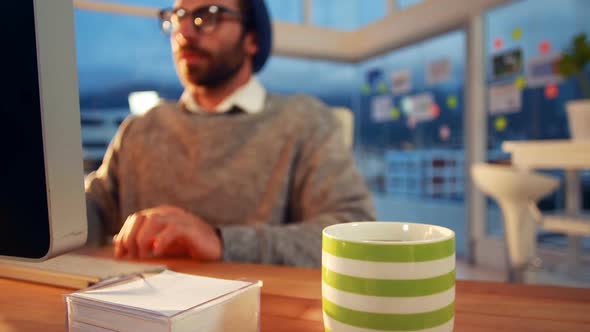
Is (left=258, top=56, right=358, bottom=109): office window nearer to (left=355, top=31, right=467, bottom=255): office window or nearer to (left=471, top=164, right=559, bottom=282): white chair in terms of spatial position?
(left=355, top=31, right=467, bottom=255): office window

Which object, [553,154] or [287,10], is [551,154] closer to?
[553,154]

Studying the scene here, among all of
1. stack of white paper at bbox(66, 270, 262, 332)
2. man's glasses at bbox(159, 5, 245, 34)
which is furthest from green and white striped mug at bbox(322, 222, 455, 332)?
man's glasses at bbox(159, 5, 245, 34)

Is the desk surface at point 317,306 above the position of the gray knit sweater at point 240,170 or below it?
below

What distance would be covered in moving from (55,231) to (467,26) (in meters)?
3.40

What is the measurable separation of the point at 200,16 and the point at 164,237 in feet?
1.71

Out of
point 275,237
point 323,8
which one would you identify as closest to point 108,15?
point 323,8

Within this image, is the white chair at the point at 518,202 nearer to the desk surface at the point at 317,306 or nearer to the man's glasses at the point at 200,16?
the man's glasses at the point at 200,16

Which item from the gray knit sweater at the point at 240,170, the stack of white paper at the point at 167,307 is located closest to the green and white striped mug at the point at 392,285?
the stack of white paper at the point at 167,307

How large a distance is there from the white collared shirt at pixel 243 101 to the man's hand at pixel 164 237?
473mm

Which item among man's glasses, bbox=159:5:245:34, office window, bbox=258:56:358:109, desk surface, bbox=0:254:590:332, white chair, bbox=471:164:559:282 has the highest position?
office window, bbox=258:56:358:109

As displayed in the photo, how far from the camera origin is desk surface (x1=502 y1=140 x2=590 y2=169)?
183cm

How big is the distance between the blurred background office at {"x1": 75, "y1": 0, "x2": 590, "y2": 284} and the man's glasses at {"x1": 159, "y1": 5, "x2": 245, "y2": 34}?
1488 mm

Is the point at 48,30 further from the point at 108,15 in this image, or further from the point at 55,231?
the point at 108,15

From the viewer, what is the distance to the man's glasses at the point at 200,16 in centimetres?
96
